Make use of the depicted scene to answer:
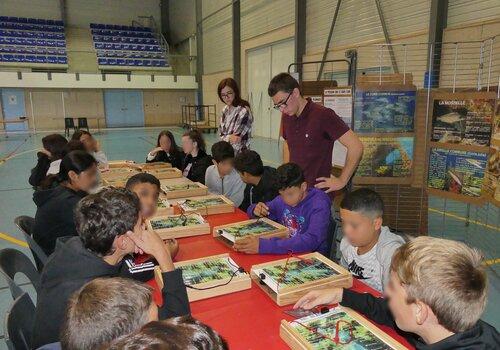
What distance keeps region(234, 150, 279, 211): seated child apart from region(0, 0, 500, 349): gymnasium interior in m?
1.39

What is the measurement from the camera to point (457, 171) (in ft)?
12.3

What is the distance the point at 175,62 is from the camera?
2258 cm

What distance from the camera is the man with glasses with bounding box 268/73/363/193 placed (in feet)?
9.31

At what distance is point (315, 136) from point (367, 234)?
1.05 m

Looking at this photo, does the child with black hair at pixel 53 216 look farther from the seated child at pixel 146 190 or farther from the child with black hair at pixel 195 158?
the child with black hair at pixel 195 158

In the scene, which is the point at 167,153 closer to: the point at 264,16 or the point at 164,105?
the point at 264,16

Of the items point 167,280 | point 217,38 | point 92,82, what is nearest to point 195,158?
point 167,280

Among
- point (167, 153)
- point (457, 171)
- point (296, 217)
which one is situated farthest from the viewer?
point (167, 153)

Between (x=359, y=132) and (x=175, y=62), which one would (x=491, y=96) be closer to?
(x=359, y=132)

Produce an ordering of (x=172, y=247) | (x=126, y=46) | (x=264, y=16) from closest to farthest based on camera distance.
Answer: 1. (x=172, y=247)
2. (x=264, y=16)
3. (x=126, y=46)

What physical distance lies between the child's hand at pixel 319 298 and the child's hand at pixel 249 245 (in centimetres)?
60

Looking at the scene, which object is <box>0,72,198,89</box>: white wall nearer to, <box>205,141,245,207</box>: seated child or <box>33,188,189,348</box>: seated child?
<box>205,141,245,207</box>: seated child

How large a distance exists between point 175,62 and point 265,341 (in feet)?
75.3

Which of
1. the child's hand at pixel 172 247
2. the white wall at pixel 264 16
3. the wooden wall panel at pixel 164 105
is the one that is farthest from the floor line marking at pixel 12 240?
the wooden wall panel at pixel 164 105
